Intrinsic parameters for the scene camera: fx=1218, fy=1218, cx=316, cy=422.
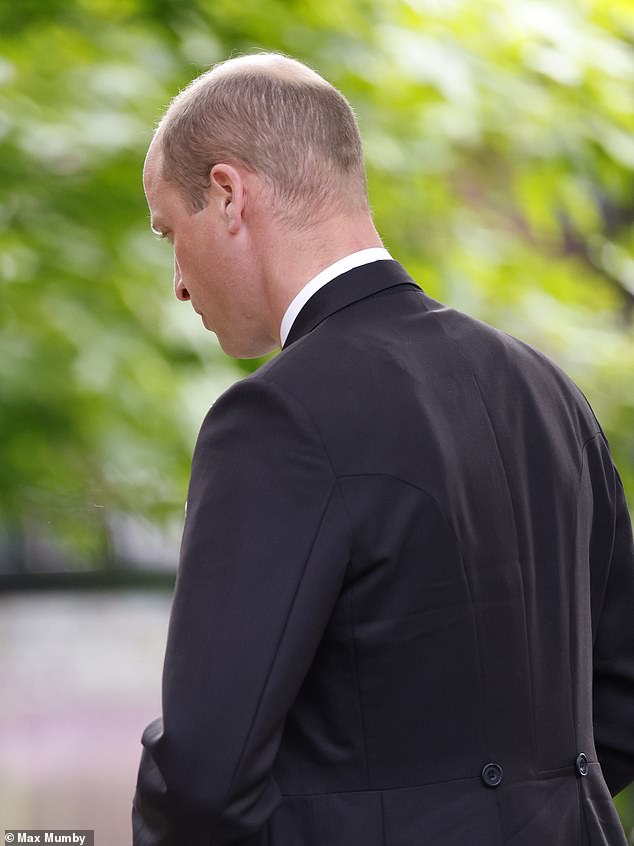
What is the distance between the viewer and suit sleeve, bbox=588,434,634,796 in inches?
64.2

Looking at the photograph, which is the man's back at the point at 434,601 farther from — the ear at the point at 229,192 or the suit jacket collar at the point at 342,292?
the ear at the point at 229,192

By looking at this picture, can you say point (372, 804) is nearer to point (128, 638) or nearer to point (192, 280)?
point (192, 280)

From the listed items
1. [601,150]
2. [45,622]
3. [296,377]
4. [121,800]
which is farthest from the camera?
[45,622]

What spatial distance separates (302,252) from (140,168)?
1.29 metres

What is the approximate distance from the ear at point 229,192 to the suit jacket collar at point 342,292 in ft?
0.42

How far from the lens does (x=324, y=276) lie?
1445 millimetres

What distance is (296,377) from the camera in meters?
1.31

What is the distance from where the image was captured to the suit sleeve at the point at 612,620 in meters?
1.63

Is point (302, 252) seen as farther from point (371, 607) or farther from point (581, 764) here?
point (581, 764)

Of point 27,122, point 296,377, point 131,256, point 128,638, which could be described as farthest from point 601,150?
point 128,638

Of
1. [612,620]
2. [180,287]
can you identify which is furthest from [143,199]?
[612,620]

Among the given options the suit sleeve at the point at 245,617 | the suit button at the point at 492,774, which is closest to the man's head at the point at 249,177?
the suit sleeve at the point at 245,617

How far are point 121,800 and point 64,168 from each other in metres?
1.84

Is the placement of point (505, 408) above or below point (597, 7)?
below
